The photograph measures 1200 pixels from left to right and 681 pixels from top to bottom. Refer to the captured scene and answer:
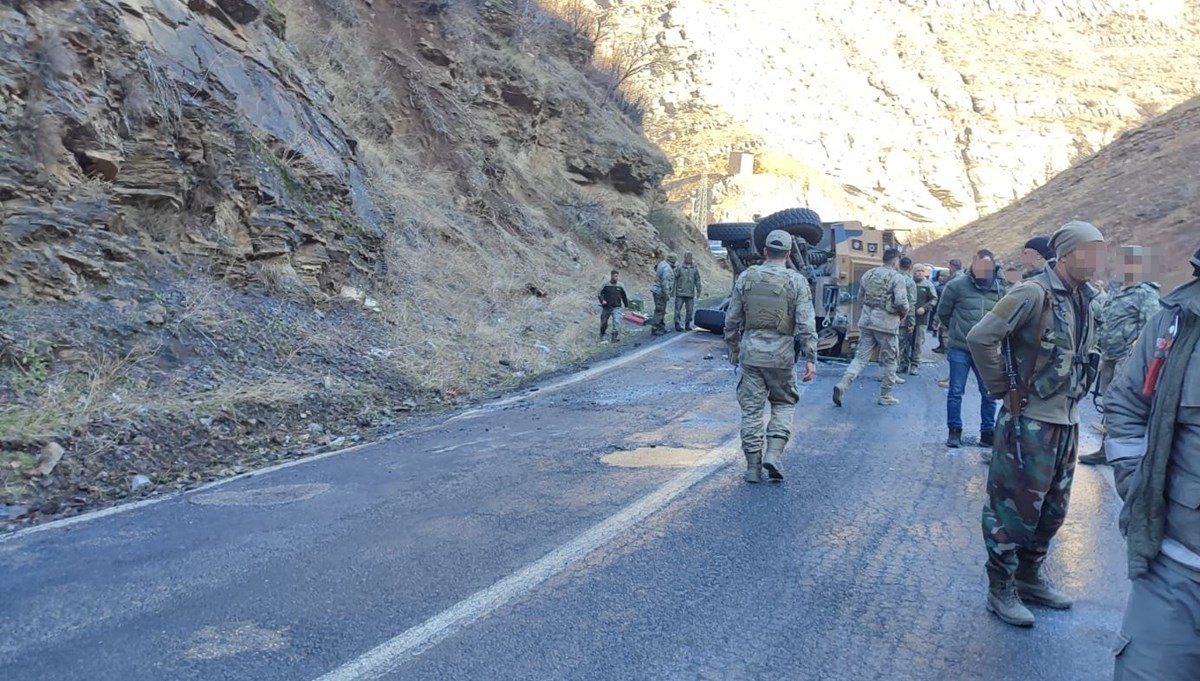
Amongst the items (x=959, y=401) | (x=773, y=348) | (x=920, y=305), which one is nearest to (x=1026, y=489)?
(x=773, y=348)

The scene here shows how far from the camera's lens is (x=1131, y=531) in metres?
2.57

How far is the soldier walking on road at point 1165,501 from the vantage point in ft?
8.03

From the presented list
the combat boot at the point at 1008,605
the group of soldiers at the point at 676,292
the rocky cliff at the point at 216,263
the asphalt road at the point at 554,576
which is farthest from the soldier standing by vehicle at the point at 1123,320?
the group of soldiers at the point at 676,292

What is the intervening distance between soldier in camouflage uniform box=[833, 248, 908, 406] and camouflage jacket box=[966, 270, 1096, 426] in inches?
240

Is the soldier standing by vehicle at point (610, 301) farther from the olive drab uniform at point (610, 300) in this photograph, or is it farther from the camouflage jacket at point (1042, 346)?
the camouflage jacket at point (1042, 346)

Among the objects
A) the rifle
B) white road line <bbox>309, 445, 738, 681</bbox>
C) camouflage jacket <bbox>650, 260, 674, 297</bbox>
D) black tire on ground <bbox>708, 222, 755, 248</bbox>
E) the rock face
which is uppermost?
the rock face

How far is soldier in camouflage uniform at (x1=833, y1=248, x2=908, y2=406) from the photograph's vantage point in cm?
1038

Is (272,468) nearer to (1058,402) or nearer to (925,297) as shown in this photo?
(1058,402)

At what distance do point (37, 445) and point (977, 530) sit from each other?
6.64 meters

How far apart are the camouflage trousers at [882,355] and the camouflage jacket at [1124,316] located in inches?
109

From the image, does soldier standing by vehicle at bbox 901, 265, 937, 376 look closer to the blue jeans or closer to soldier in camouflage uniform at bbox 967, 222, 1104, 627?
the blue jeans

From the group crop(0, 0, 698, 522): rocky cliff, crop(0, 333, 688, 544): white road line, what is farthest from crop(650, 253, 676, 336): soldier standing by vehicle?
crop(0, 333, 688, 544): white road line

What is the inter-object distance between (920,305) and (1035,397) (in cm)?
1005

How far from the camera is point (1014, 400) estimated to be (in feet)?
13.5
